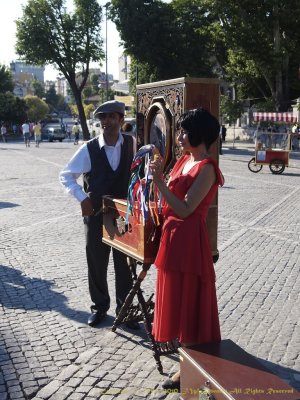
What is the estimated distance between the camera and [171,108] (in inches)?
143

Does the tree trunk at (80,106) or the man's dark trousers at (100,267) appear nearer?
the man's dark trousers at (100,267)

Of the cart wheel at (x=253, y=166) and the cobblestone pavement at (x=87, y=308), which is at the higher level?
the cart wheel at (x=253, y=166)

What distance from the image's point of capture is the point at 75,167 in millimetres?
4113

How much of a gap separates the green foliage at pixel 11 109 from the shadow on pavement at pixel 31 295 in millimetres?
46902

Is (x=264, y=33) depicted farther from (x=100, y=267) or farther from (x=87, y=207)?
(x=87, y=207)

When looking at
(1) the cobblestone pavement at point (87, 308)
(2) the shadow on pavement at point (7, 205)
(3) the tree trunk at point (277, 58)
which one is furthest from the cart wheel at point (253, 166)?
(3) the tree trunk at point (277, 58)

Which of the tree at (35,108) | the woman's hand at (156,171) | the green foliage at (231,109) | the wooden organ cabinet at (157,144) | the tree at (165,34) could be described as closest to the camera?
the woman's hand at (156,171)

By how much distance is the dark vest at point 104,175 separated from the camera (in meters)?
4.12

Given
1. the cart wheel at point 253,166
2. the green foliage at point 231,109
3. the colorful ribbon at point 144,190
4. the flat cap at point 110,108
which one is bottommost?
the cart wheel at point 253,166

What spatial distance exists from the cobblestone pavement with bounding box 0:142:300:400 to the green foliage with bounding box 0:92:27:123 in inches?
1678

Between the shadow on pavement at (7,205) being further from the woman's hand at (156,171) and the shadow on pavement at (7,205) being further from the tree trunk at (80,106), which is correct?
the tree trunk at (80,106)

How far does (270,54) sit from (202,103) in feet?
87.3

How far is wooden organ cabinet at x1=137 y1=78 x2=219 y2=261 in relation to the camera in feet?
11.4

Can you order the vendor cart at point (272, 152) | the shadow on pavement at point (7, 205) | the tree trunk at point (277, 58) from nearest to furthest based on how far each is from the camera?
the shadow on pavement at point (7, 205) < the vendor cart at point (272, 152) < the tree trunk at point (277, 58)
